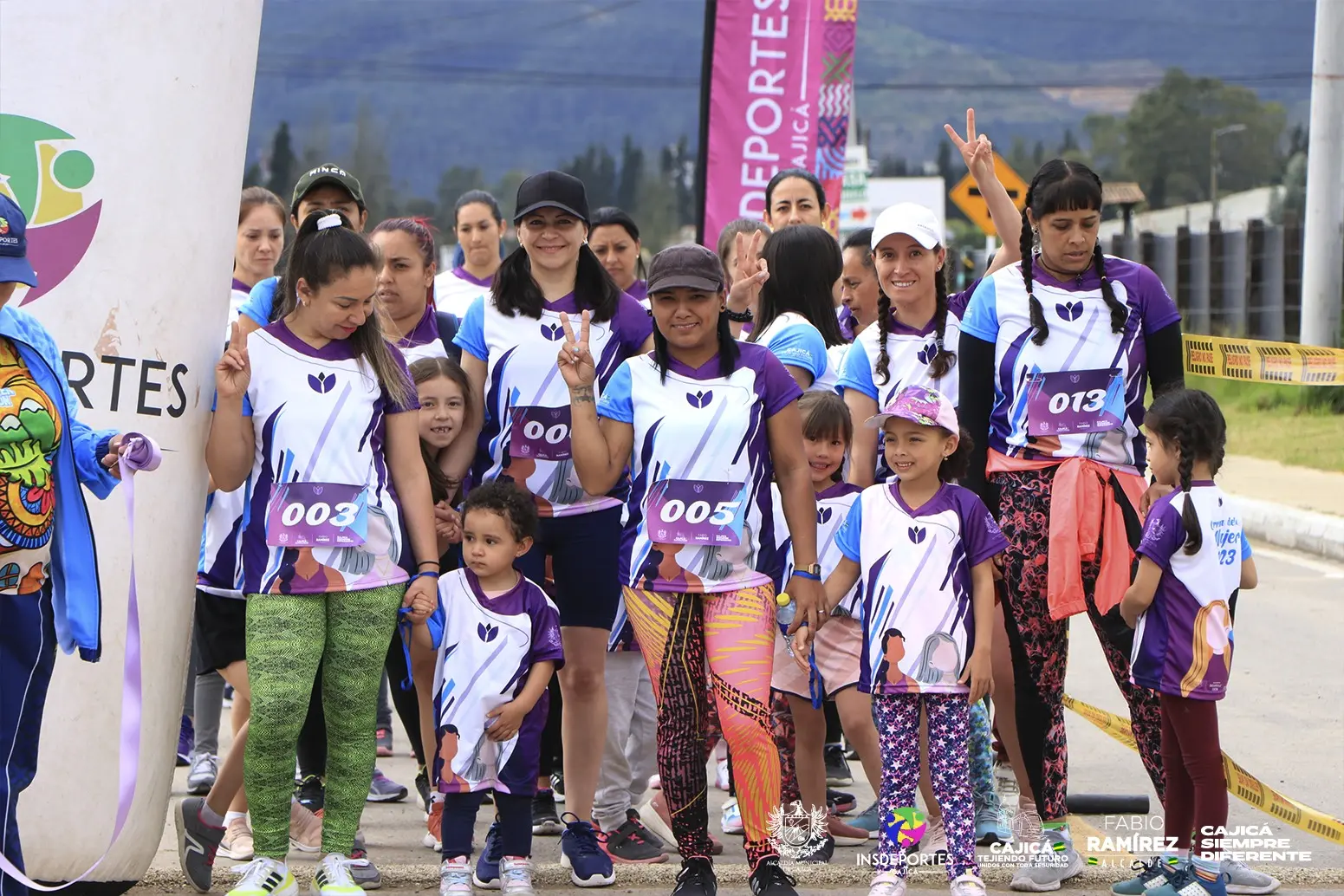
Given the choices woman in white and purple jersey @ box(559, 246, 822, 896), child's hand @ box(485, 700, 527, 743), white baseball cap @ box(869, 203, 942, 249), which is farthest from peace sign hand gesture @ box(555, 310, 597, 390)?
white baseball cap @ box(869, 203, 942, 249)

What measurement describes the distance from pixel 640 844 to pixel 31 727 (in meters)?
2.18

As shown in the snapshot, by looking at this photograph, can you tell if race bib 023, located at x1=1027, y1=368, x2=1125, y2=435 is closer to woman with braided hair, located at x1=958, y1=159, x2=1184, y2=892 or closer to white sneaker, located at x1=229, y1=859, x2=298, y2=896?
woman with braided hair, located at x1=958, y1=159, x2=1184, y2=892

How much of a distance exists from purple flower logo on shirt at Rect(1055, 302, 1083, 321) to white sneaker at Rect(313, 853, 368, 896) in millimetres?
2659

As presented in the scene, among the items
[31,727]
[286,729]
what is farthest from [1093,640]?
[31,727]

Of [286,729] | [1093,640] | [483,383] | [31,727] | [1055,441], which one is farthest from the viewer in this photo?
[1093,640]

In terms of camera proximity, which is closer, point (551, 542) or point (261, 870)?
point (261, 870)

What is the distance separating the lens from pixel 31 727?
412 centimetres

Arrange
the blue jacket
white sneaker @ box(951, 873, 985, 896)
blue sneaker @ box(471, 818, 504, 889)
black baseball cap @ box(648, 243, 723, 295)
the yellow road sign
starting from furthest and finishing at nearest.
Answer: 1. the yellow road sign
2. blue sneaker @ box(471, 818, 504, 889)
3. black baseball cap @ box(648, 243, 723, 295)
4. white sneaker @ box(951, 873, 985, 896)
5. the blue jacket

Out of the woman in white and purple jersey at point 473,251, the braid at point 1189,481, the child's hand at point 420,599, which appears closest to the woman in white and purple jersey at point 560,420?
the child's hand at point 420,599

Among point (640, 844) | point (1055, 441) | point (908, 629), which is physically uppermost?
point (1055, 441)

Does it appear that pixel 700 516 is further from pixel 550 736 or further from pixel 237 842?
pixel 237 842

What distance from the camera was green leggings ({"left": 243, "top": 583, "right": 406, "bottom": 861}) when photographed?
477 cm

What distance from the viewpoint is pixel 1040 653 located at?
5.29m

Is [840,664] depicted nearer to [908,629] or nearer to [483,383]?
[908,629]
